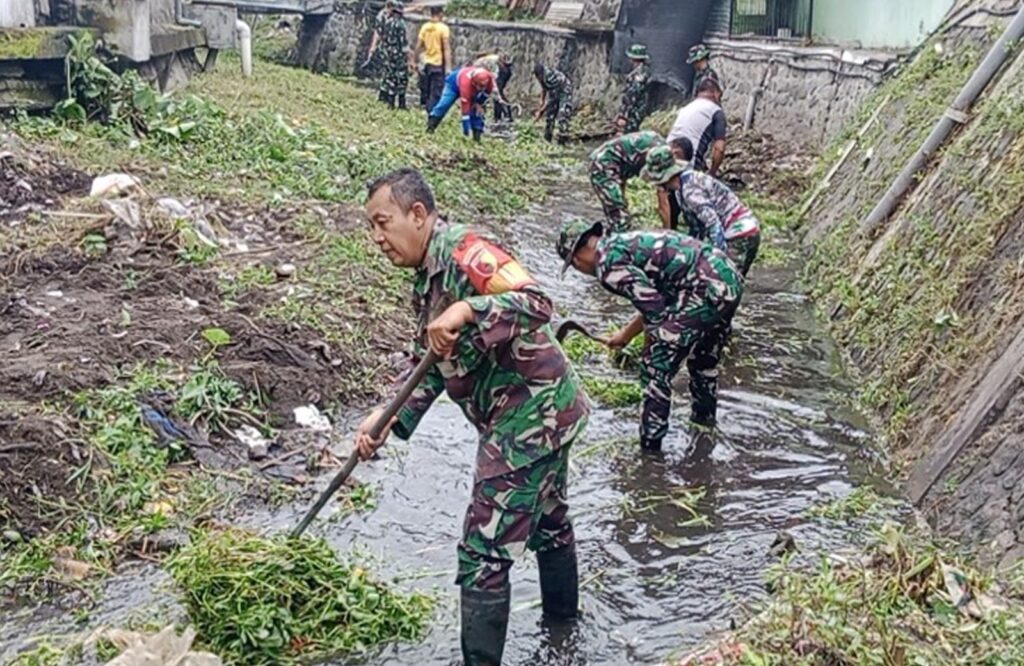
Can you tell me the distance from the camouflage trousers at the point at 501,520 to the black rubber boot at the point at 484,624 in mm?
36

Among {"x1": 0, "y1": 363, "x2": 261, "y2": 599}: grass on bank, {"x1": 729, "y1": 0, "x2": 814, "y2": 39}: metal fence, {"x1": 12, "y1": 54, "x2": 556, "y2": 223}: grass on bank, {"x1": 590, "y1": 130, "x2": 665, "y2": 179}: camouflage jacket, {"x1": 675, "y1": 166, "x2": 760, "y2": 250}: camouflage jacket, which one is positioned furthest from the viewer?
{"x1": 729, "y1": 0, "x2": 814, "y2": 39}: metal fence

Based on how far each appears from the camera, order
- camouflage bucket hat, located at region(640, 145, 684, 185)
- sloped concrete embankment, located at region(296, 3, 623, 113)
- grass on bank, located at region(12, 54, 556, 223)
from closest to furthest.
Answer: camouflage bucket hat, located at region(640, 145, 684, 185), grass on bank, located at region(12, 54, 556, 223), sloped concrete embankment, located at region(296, 3, 623, 113)

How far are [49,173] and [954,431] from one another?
7277mm

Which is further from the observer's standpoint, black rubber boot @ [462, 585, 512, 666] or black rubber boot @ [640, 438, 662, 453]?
black rubber boot @ [640, 438, 662, 453]

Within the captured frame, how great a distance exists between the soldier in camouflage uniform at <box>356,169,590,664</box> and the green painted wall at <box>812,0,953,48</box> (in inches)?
455

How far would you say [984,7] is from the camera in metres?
11.5

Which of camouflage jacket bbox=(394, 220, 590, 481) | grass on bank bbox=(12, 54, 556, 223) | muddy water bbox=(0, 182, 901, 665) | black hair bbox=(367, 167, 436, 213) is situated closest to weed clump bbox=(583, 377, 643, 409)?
muddy water bbox=(0, 182, 901, 665)

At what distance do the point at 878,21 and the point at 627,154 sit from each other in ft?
32.6

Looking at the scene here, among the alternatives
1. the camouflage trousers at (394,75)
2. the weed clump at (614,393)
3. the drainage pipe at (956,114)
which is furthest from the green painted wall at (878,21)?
the weed clump at (614,393)

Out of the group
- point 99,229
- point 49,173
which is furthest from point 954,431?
point 49,173

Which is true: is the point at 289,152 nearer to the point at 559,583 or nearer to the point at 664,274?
the point at 664,274

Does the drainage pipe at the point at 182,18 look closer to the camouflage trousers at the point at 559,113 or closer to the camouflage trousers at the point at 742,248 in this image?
the camouflage trousers at the point at 559,113

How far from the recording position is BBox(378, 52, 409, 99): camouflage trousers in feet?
66.3

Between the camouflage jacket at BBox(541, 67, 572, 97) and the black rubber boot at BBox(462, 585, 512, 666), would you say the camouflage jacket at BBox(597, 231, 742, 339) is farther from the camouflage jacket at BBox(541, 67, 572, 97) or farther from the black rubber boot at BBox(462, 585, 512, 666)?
the camouflage jacket at BBox(541, 67, 572, 97)
